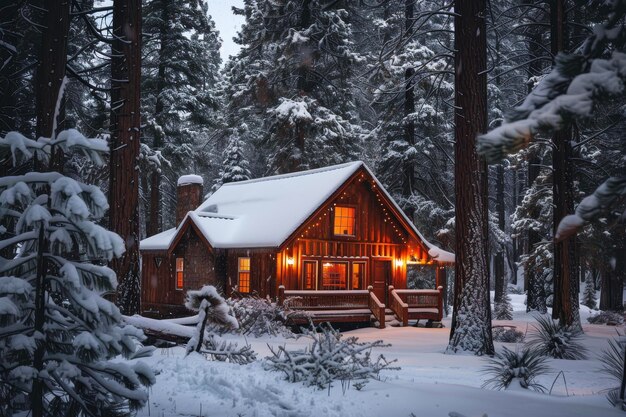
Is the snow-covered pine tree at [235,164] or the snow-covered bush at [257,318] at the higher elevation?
the snow-covered pine tree at [235,164]

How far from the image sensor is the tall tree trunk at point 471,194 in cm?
1472

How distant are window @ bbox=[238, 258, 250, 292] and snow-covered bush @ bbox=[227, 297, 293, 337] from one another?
483 cm

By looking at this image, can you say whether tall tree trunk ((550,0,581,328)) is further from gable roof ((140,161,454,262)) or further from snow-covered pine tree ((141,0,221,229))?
snow-covered pine tree ((141,0,221,229))

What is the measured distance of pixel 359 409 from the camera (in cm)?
750

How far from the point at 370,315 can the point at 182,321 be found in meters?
16.0

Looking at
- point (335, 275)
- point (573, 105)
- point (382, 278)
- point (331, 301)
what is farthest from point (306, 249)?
point (573, 105)

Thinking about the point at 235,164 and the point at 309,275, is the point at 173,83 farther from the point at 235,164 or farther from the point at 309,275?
the point at 309,275

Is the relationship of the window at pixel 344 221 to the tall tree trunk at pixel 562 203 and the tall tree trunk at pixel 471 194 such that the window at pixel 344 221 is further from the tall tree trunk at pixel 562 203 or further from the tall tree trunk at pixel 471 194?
the tall tree trunk at pixel 471 194

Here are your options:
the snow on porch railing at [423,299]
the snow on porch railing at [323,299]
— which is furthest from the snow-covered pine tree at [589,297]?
the snow on porch railing at [323,299]

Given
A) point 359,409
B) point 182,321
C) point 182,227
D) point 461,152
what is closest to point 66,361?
point 359,409

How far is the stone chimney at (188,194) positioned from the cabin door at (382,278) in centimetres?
1056

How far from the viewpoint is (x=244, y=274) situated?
2644 centimetres

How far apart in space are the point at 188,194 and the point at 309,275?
9.27 meters

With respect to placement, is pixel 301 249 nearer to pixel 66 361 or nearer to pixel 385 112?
pixel 385 112
